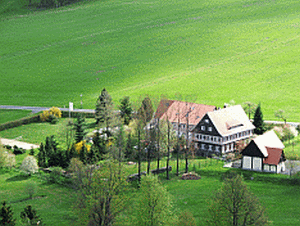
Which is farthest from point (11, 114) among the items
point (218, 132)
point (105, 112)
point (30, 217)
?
point (30, 217)

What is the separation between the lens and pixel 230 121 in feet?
311

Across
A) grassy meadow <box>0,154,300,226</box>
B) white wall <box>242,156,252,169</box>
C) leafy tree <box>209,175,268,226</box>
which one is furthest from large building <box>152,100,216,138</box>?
leafy tree <box>209,175,268,226</box>

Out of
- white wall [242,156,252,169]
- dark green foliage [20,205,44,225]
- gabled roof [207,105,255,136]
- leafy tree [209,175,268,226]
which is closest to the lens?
leafy tree [209,175,268,226]

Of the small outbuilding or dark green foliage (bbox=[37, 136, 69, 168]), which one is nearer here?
the small outbuilding

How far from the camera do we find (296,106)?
124 metres

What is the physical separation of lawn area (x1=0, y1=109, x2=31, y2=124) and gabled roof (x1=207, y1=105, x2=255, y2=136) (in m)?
55.0

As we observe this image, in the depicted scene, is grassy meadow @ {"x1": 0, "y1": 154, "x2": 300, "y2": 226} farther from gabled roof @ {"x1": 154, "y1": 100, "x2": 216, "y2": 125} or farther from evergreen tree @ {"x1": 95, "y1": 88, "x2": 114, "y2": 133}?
evergreen tree @ {"x1": 95, "y1": 88, "x2": 114, "y2": 133}

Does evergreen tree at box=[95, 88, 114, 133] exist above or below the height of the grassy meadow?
above

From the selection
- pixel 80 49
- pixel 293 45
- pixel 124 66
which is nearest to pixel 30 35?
pixel 80 49

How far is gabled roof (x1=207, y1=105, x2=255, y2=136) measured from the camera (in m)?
92.8

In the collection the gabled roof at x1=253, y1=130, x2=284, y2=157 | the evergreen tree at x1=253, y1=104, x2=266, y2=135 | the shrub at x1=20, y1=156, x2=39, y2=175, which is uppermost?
the evergreen tree at x1=253, y1=104, x2=266, y2=135

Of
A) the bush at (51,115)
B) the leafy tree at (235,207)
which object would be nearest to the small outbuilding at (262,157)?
the leafy tree at (235,207)

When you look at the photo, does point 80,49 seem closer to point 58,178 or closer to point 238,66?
point 238,66

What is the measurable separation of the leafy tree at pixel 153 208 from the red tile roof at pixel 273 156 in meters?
32.9
